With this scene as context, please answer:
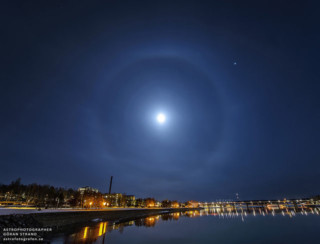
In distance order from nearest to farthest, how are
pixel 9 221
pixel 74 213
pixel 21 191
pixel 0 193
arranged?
pixel 9 221
pixel 74 213
pixel 0 193
pixel 21 191

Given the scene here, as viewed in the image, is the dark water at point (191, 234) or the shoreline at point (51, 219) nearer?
the shoreline at point (51, 219)

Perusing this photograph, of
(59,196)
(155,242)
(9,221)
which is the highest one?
(59,196)

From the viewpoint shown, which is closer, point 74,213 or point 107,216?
point 74,213

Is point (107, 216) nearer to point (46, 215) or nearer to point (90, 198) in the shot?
point (46, 215)

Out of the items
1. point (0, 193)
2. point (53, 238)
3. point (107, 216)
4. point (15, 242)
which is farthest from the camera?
point (0, 193)

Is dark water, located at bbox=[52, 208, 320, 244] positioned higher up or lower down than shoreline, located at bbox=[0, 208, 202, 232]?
lower down

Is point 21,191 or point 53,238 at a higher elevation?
point 21,191

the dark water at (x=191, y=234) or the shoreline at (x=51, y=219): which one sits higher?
the shoreline at (x=51, y=219)

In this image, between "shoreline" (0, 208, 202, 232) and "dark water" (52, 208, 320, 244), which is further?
"dark water" (52, 208, 320, 244)

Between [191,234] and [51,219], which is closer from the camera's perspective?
[51,219]

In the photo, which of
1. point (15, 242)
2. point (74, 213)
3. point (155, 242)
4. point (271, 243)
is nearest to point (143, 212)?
point (74, 213)

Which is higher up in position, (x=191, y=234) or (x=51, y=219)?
(x=51, y=219)
